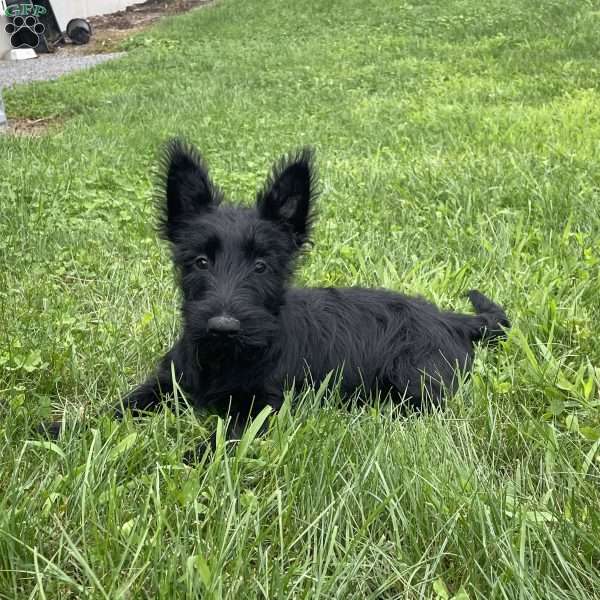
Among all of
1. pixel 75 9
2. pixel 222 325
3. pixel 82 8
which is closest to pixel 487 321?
pixel 222 325

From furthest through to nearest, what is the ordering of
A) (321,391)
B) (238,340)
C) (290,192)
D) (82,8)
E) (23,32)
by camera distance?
(82,8)
(23,32)
(290,192)
(238,340)
(321,391)

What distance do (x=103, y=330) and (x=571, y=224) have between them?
3.04 m

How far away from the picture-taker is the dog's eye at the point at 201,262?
3.06 meters

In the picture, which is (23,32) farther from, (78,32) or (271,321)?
(271,321)

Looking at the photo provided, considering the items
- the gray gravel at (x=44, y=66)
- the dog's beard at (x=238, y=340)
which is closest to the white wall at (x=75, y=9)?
the gray gravel at (x=44, y=66)

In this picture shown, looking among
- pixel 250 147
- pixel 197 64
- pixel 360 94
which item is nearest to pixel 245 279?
pixel 250 147

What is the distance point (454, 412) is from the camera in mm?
2883

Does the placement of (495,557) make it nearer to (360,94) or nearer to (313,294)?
(313,294)

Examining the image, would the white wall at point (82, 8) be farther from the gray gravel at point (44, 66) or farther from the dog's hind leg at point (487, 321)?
the dog's hind leg at point (487, 321)

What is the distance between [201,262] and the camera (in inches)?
121

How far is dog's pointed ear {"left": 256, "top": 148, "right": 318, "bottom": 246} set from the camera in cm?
318

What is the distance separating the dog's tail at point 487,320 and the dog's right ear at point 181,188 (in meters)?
1.39

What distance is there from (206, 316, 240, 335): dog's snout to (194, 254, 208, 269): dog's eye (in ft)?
1.28

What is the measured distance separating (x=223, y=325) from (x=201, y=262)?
0.46 m
